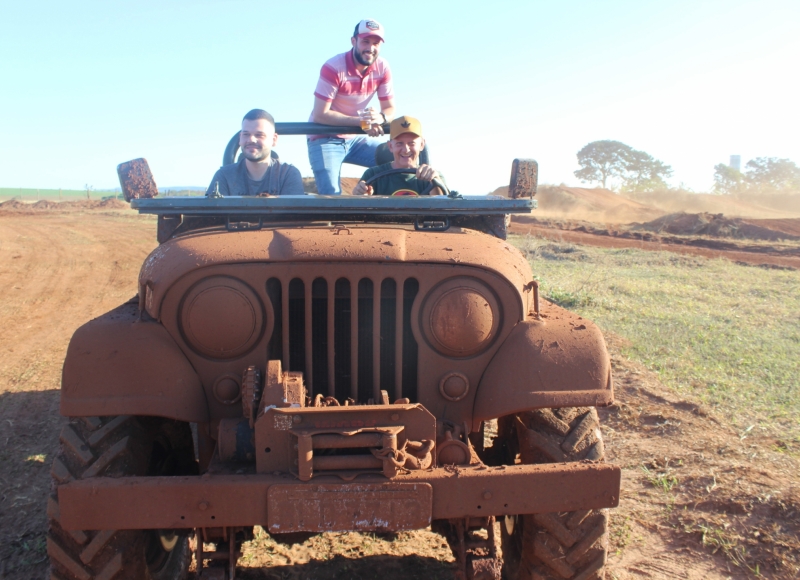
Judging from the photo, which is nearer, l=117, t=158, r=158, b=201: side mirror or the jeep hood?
the jeep hood

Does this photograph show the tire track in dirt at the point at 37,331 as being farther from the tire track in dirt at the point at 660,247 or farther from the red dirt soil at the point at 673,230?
the red dirt soil at the point at 673,230

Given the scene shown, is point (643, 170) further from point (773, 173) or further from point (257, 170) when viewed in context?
point (257, 170)

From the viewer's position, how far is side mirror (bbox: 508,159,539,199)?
398cm

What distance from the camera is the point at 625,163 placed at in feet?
175

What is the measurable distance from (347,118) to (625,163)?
5076 centimetres

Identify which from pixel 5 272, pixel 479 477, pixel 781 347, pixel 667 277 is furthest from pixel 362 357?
pixel 5 272

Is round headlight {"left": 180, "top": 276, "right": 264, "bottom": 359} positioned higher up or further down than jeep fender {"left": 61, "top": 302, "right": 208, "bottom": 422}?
higher up

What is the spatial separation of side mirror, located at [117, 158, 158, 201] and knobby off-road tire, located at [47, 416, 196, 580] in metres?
1.25

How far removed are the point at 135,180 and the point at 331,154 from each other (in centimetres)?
253

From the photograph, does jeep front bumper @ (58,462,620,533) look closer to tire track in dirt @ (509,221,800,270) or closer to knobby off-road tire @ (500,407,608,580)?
knobby off-road tire @ (500,407,608,580)

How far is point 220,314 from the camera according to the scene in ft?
10.2

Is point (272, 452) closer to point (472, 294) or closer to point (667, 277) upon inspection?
point (472, 294)

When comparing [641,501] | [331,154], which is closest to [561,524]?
[641,501]

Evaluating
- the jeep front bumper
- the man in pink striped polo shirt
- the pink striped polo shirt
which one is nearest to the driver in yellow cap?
the man in pink striped polo shirt
